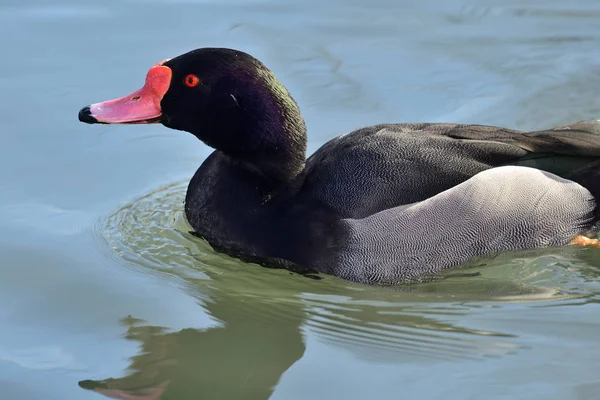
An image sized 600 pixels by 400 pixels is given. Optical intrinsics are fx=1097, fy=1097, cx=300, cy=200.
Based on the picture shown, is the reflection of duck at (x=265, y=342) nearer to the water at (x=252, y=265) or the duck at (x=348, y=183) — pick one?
the water at (x=252, y=265)

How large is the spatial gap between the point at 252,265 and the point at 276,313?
56 cm

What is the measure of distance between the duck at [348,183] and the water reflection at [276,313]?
13cm

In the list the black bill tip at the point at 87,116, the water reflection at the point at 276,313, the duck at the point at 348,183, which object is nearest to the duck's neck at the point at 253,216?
the duck at the point at 348,183

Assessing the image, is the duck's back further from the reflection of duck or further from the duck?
the reflection of duck

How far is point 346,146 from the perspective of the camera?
636cm

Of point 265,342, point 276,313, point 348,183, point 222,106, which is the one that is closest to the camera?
point 265,342

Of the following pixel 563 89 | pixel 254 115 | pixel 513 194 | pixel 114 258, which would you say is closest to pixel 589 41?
pixel 563 89

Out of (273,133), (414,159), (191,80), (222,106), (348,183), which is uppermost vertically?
(191,80)

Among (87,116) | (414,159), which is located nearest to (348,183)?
(414,159)

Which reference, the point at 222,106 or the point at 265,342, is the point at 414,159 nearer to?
the point at 222,106

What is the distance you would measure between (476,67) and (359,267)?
11.6ft

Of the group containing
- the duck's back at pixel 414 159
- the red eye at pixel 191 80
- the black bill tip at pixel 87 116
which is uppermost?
the red eye at pixel 191 80

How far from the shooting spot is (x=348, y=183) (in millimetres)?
6172

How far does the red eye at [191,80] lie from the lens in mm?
6230
